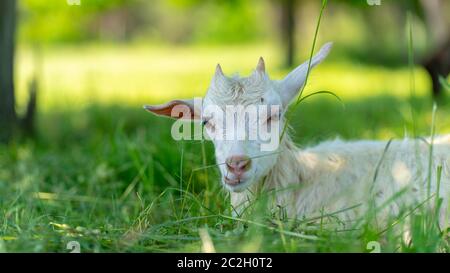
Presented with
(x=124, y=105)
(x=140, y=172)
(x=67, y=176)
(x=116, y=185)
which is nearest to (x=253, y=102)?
(x=140, y=172)

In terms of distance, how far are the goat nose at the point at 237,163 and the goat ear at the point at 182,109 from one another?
695 mm

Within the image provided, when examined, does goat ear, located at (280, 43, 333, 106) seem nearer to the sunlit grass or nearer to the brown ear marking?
the brown ear marking

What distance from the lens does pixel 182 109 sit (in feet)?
14.0

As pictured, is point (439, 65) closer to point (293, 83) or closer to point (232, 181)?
point (293, 83)

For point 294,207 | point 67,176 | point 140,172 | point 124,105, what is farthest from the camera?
point 124,105

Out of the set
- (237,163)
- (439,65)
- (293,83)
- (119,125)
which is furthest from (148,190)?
(439,65)

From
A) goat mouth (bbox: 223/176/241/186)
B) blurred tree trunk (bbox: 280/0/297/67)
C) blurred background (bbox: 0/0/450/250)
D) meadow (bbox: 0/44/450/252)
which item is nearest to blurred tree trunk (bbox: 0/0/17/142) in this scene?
blurred background (bbox: 0/0/450/250)

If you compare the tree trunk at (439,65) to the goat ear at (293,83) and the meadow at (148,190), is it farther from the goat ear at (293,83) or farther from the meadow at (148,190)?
the goat ear at (293,83)

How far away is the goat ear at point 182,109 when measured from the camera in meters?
4.22

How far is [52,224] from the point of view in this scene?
146 inches

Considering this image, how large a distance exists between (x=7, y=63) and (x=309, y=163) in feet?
14.5

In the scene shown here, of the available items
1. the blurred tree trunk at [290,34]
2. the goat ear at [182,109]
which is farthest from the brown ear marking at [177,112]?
the blurred tree trunk at [290,34]

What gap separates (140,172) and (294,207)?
1.33 m
